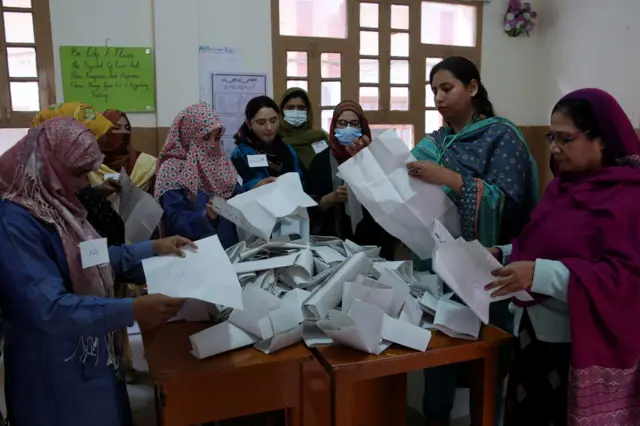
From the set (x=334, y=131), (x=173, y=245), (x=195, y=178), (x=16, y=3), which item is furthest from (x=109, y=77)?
(x=173, y=245)

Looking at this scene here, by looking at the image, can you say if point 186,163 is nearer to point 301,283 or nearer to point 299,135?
point 301,283

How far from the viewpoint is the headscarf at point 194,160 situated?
1.92 meters

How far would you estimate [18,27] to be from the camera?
307cm

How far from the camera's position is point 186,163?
195 centimetres

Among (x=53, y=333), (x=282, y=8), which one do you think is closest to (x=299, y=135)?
(x=282, y=8)

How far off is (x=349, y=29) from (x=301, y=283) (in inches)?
106

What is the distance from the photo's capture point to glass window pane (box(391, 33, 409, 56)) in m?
3.84

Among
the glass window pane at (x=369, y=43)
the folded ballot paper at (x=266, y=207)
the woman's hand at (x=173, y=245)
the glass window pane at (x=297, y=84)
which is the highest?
the glass window pane at (x=369, y=43)

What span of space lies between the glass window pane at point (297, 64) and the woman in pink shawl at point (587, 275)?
2.56 m

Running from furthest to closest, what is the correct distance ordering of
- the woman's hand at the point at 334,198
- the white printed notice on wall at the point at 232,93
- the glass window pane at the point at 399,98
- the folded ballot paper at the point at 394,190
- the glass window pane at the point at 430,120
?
the glass window pane at the point at 430,120 < the glass window pane at the point at 399,98 < the white printed notice on wall at the point at 232,93 < the woman's hand at the point at 334,198 < the folded ballot paper at the point at 394,190

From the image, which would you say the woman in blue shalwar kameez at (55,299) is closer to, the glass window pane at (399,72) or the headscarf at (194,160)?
the headscarf at (194,160)

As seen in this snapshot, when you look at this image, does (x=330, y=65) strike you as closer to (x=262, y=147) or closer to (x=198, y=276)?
(x=262, y=147)

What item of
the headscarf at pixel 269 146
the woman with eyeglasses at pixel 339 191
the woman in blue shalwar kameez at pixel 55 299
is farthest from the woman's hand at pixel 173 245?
the headscarf at pixel 269 146

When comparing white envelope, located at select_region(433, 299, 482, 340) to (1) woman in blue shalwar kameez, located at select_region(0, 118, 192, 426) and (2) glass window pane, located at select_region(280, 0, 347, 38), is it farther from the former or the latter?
(2) glass window pane, located at select_region(280, 0, 347, 38)
